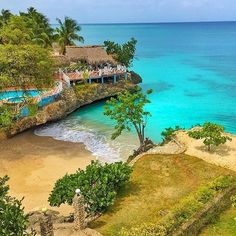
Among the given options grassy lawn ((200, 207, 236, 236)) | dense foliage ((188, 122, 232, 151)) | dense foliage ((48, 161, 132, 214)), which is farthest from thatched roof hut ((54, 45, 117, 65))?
grassy lawn ((200, 207, 236, 236))

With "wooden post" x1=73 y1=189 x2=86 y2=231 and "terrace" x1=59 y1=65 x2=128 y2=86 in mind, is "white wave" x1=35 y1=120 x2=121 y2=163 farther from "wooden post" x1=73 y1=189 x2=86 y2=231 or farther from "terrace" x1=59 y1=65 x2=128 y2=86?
"wooden post" x1=73 y1=189 x2=86 y2=231

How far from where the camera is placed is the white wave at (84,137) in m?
25.1

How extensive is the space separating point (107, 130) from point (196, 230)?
1611 centimetres

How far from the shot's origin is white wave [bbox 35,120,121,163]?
25097 mm

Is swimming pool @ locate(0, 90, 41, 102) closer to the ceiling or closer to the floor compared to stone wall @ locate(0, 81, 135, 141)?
closer to the ceiling

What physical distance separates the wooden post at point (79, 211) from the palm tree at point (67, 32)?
110 ft

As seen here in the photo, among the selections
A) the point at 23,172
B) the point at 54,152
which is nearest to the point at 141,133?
the point at 54,152

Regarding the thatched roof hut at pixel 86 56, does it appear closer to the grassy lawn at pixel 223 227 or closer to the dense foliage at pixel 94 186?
the dense foliage at pixel 94 186

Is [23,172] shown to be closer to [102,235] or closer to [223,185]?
[102,235]

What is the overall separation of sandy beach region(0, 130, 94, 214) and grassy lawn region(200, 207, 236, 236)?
6.84 m

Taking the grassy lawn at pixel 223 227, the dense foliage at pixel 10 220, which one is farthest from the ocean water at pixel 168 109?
the dense foliage at pixel 10 220

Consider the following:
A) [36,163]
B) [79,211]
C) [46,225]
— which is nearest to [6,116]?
[36,163]

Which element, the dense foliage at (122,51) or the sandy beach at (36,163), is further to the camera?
the dense foliage at (122,51)

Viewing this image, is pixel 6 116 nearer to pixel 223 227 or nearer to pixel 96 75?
pixel 96 75
